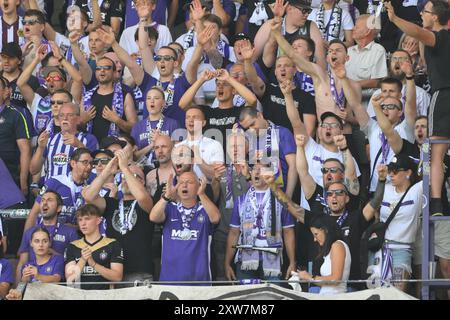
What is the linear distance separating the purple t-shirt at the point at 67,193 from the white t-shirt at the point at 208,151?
1.18m

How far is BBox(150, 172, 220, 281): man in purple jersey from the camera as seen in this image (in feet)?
48.4

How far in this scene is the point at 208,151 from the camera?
15680mm

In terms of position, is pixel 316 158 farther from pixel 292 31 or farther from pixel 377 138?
pixel 292 31

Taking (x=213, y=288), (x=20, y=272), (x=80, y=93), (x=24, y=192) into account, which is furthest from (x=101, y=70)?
(x=213, y=288)

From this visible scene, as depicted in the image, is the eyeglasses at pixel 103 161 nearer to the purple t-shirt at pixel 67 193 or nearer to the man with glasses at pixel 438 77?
the purple t-shirt at pixel 67 193

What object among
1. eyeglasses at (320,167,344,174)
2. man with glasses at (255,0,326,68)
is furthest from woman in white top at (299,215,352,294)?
man with glasses at (255,0,326,68)

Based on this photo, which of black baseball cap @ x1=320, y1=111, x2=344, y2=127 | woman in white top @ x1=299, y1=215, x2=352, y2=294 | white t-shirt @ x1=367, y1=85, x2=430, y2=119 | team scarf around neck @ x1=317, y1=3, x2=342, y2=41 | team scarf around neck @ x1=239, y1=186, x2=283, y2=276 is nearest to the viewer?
woman in white top @ x1=299, y1=215, x2=352, y2=294

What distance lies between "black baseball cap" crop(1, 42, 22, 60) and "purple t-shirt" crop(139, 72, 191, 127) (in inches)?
61.8

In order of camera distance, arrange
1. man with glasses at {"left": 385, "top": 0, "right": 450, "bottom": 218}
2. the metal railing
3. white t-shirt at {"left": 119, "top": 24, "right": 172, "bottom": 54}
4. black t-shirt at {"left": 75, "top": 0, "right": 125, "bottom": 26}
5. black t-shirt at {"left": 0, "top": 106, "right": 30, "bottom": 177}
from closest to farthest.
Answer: the metal railing < man with glasses at {"left": 385, "top": 0, "right": 450, "bottom": 218} < black t-shirt at {"left": 0, "top": 106, "right": 30, "bottom": 177} < white t-shirt at {"left": 119, "top": 24, "right": 172, "bottom": 54} < black t-shirt at {"left": 75, "top": 0, "right": 125, "bottom": 26}

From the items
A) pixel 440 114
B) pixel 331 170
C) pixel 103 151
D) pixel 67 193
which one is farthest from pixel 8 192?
pixel 440 114

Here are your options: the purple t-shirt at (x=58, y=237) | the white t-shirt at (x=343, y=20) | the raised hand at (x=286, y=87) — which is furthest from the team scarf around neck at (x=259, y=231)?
the white t-shirt at (x=343, y=20)

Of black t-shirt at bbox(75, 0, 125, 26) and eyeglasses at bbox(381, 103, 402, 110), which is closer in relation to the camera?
eyeglasses at bbox(381, 103, 402, 110)

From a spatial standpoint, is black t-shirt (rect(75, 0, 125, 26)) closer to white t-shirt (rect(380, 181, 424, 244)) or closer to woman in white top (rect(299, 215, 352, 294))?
woman in white top (rect(299, 215, 352, 294))
